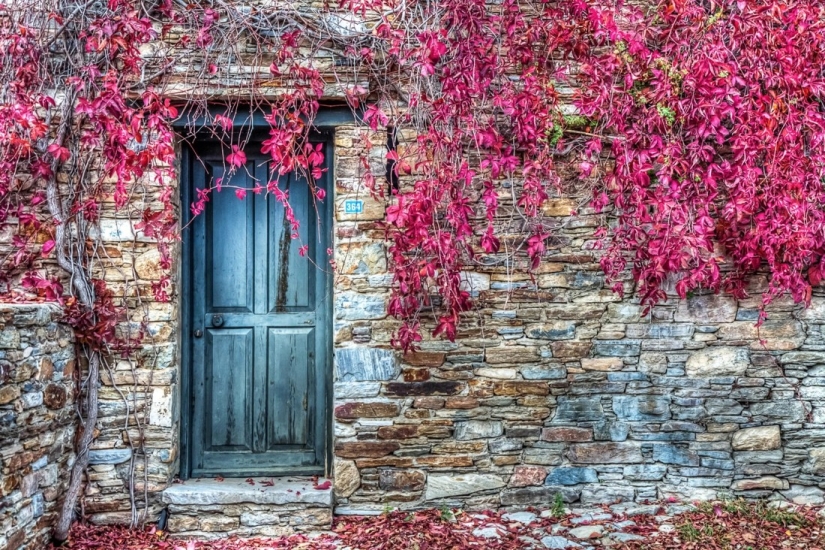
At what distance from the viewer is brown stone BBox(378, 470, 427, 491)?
3.38 meters

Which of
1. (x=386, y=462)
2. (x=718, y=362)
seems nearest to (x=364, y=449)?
(x=386, y=462)

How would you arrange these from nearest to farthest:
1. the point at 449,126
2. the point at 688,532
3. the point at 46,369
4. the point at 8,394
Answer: the point at 8,394 → the point at 46,369 → the point at 688,532 → the point at 449,126

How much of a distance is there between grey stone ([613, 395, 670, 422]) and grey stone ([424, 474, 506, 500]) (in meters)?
0.81

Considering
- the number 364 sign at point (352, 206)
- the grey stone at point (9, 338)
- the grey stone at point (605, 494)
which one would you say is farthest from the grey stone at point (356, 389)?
the grey stone at point (9, 338)

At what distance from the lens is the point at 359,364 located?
11.1 feet

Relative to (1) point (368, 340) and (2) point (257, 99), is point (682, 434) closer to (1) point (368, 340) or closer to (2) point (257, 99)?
(1) point (368, 340)

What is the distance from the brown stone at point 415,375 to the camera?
339cm

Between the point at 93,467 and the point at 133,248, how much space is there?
1200 mm

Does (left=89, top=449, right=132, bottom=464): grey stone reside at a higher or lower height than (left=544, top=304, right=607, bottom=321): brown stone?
lower

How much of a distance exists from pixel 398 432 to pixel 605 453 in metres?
1.18

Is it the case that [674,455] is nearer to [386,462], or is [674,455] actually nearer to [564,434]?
[564,434]

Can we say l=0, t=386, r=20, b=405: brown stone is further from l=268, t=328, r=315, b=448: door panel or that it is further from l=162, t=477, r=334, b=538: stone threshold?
l=268, t=328, r=315, b=448: door panel

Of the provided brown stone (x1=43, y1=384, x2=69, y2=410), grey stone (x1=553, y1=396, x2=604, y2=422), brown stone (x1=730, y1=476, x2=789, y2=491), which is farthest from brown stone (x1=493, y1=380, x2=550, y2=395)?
brown stone (x1=43, y1=384, x2=69, y2=410)

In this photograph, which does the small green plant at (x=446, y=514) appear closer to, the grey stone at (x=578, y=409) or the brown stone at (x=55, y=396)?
the grey stone at (x=578, y=409)
